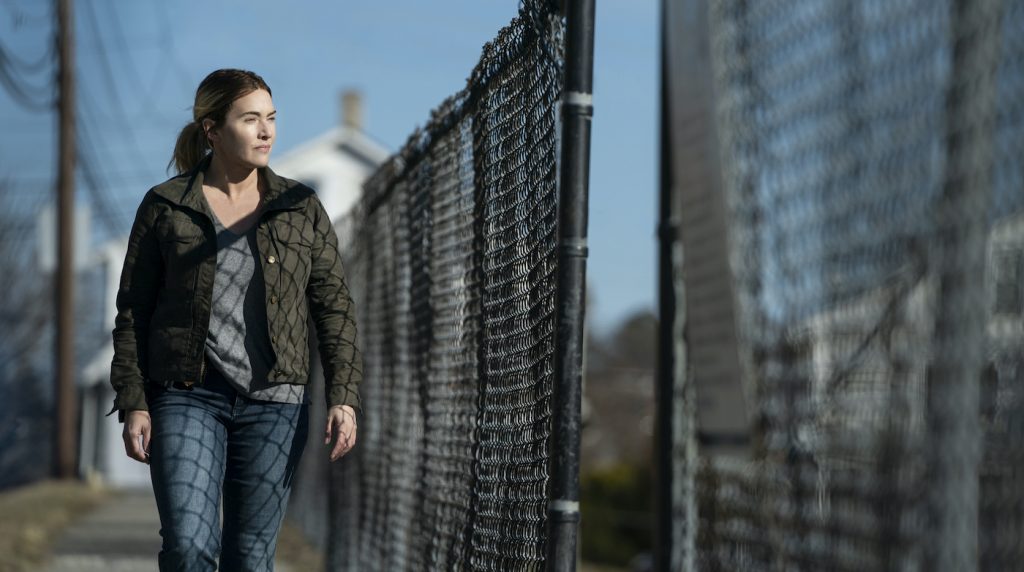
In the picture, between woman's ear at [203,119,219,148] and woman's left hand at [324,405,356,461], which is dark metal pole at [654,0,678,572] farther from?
woman's ear at [203,119,219,148]

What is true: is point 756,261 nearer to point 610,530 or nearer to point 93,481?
point 93,481

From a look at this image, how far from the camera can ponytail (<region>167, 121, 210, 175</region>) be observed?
424 cm

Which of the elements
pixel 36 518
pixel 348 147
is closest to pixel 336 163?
pixel 348 147

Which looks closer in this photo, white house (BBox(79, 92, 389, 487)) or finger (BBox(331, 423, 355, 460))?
finger (BBox(331, 423, 355, 460))

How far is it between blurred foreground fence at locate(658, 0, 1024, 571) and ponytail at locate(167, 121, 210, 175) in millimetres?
1802

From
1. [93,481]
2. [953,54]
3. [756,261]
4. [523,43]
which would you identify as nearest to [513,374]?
[523,43]

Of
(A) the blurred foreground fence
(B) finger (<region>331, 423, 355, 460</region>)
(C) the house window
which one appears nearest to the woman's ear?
(B) finger (<region>331, 423, 355, 460</region>)

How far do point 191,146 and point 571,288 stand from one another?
1.56 m

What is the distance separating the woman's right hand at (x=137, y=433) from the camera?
3.98 meters

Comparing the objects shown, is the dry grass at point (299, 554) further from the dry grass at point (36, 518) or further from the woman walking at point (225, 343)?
the woman walking at point (225, 343)

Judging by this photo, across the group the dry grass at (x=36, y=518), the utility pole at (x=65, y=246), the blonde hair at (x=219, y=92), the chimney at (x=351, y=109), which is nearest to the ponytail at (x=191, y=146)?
the blonde hair at (x=219, y=92)

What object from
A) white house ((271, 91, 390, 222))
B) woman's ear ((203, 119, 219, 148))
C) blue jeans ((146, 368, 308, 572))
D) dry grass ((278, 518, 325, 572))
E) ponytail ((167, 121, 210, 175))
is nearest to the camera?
blue jeans ((146, 368, 308, 572))

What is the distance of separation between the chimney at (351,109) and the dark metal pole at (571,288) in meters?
42.9

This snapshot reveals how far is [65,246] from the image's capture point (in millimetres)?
22875
